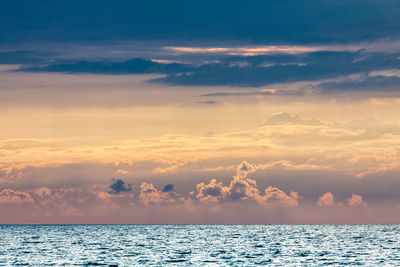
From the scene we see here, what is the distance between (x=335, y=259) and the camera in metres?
106

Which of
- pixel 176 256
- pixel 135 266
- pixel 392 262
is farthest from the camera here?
pixel 176 256

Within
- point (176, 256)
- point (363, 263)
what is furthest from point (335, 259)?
point (176, 256)

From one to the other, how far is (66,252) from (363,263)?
55.1 metres

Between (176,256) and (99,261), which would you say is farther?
(176,256)

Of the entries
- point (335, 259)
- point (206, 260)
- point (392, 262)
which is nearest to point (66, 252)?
point (206, 260)

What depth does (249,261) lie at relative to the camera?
10188cm

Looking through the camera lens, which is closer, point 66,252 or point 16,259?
point 16,259

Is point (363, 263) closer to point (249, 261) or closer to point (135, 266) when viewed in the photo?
point (249, 261)

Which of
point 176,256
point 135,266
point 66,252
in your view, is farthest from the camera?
point 66,252

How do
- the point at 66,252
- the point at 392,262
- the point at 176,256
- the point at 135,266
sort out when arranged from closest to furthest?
the point at 135,266
the point at 392,262
the point at 176,256
the point at 66,252

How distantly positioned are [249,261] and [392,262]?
21204 millimetres

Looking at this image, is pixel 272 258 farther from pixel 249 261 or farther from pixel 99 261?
pixel 99 261

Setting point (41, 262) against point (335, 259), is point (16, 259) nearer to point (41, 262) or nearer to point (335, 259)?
point (41, 262)

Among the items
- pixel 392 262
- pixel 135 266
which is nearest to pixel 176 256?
pixel 135 266
